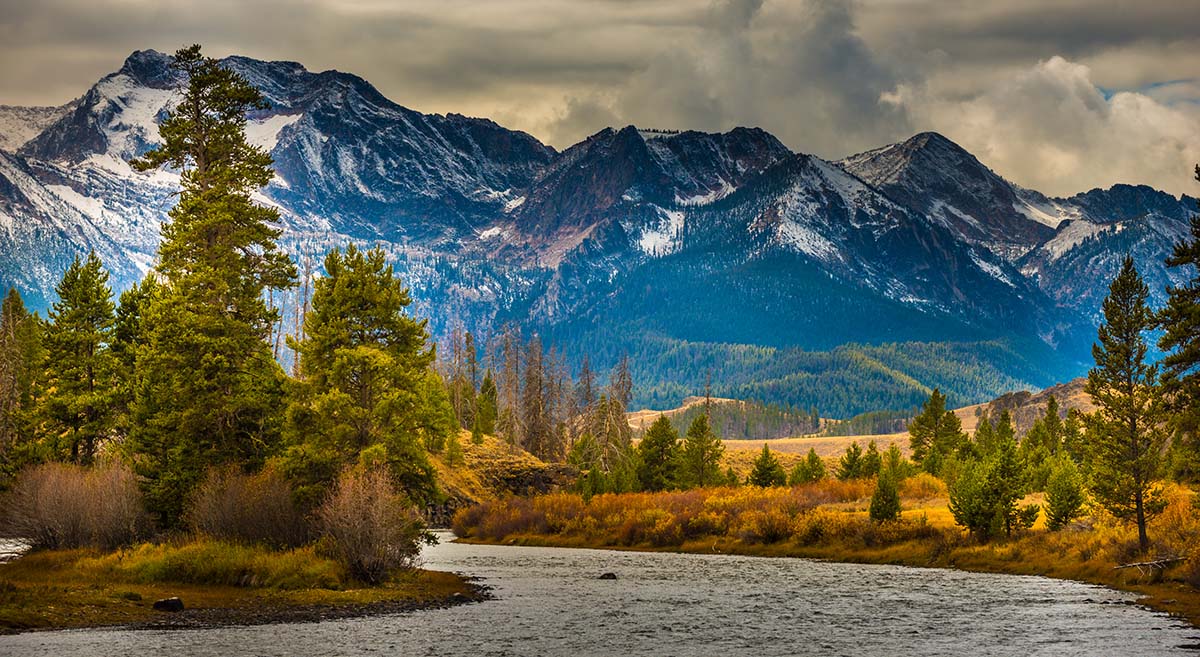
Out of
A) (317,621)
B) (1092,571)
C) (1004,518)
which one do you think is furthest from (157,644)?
(1004,518)

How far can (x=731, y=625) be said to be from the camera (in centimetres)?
4900

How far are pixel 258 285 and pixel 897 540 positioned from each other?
155 ft

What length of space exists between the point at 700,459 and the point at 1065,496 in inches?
1936

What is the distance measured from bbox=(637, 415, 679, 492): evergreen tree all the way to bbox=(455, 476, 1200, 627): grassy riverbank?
253 inches

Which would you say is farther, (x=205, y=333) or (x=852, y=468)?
(x=852, y=468)

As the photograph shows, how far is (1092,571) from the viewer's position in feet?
214

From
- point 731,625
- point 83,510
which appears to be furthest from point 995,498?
point 83,510

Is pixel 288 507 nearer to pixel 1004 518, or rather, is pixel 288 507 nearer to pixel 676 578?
pixel 676 578

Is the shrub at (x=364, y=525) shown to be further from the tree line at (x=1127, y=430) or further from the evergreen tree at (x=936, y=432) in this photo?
the evergreen tree at (x=936, y=432)

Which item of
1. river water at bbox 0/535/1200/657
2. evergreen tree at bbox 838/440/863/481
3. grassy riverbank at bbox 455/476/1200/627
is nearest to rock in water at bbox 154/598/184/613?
river water at bbox 0/535/1200/657

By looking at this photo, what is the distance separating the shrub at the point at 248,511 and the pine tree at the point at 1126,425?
42188 mm

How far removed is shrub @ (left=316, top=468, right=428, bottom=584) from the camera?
55.2m

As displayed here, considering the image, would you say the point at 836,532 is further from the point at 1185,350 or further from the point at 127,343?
the point at 127,343

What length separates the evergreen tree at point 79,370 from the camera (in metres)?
68.4
